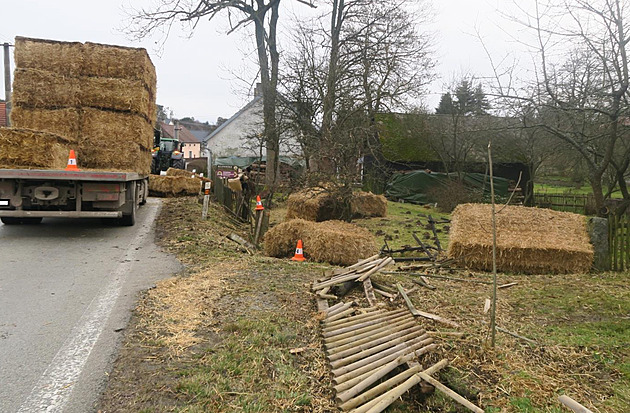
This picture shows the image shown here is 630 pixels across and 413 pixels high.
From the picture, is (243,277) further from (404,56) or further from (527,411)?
(404,56)

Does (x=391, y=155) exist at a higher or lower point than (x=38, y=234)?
higher

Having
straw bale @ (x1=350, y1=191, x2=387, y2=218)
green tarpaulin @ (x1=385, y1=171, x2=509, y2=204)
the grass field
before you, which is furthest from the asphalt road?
green tarpaulin @ (x1=385, y1=171, x2=509, y2=204)

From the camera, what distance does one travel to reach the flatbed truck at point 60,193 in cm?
790

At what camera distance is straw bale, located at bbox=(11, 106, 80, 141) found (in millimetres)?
9211

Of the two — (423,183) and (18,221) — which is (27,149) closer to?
(18,221)

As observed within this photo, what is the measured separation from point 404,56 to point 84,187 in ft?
52.8

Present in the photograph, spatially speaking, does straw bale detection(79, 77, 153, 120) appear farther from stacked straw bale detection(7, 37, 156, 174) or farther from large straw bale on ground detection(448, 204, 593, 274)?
large straw bale on ground detection(448, 204, 593, 274)

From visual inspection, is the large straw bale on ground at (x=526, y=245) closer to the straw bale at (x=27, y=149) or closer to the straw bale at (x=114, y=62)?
the straw bale at (x=114, y=62)

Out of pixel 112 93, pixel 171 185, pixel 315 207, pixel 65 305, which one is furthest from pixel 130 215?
pixel 171 185

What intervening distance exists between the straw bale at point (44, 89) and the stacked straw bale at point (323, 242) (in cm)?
506

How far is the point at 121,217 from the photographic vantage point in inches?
373

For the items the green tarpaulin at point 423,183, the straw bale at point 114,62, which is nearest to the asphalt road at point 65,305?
the straw bale at point 114,62

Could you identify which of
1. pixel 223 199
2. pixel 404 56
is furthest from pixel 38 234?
pixel 404 56

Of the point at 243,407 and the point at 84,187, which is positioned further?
the point at 84,187
